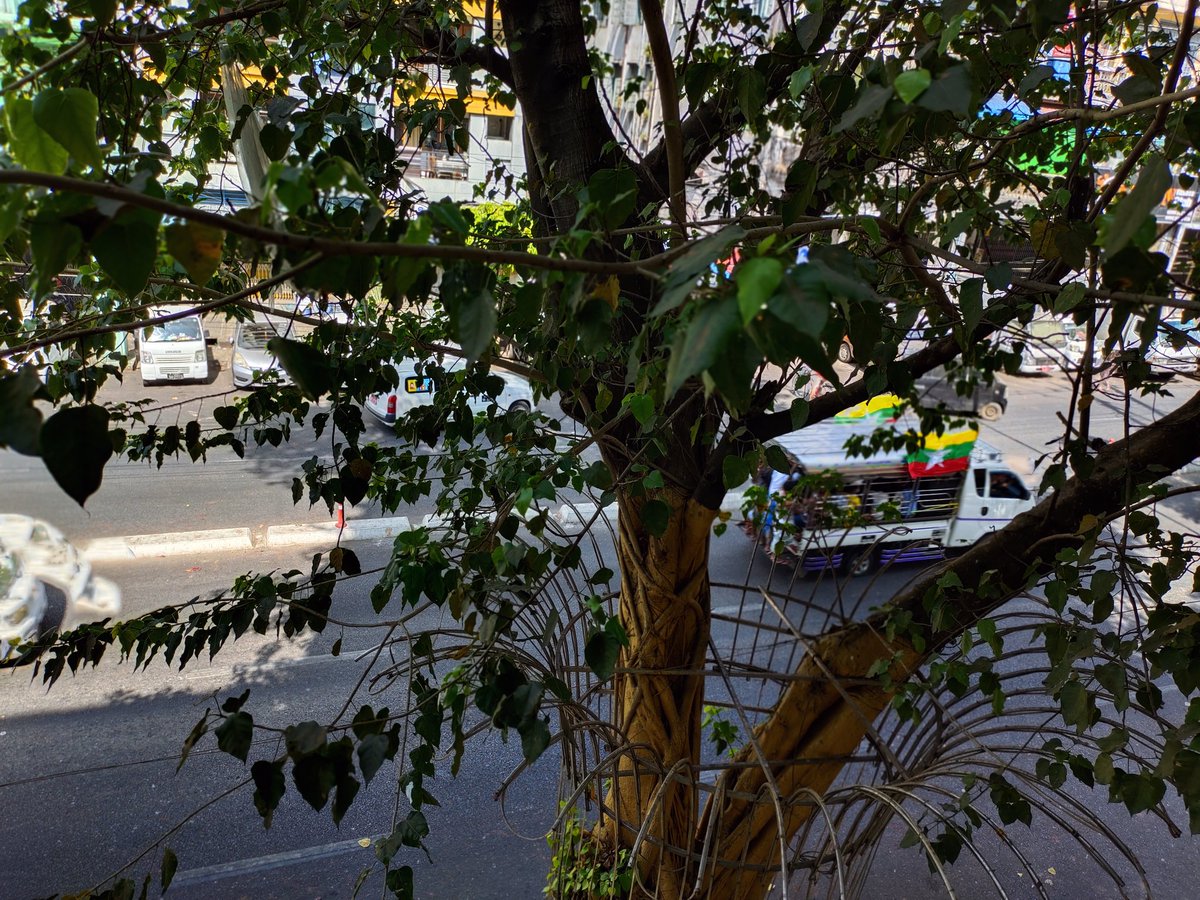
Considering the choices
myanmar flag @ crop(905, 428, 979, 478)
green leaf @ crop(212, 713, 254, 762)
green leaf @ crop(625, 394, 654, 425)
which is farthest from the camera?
myanmar flag @ crop(905, 428, 979, 478)

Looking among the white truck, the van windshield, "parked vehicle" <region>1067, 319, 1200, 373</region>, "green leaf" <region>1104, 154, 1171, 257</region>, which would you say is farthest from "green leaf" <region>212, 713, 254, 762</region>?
the white truck

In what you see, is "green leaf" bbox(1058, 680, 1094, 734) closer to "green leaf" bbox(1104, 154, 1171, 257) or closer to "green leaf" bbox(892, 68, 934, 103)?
"green leaf" bbox(1104, 154, 1171, 257)

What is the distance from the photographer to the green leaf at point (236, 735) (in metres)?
1.17

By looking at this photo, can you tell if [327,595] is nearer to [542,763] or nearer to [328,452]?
[542,763]

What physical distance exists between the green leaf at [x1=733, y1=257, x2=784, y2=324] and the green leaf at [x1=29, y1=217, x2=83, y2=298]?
0.61 meters

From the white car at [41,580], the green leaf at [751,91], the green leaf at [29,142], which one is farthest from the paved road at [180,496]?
the green leaf at [29,142]

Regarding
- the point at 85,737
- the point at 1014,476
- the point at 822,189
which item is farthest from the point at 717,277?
the point at 1014,476

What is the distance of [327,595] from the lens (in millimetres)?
1795

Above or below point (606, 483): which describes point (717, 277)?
above

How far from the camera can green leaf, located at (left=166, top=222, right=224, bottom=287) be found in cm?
85

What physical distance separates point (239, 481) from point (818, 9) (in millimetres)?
7227

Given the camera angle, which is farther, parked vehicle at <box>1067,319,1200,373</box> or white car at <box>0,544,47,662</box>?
white car at <box>0,544,47,662</box>

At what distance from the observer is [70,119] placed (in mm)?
869

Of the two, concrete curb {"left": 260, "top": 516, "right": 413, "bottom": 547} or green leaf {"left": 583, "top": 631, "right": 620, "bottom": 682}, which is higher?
green leaf {"left": 583, "top": 631, "right": 620, "bottom": 682}
